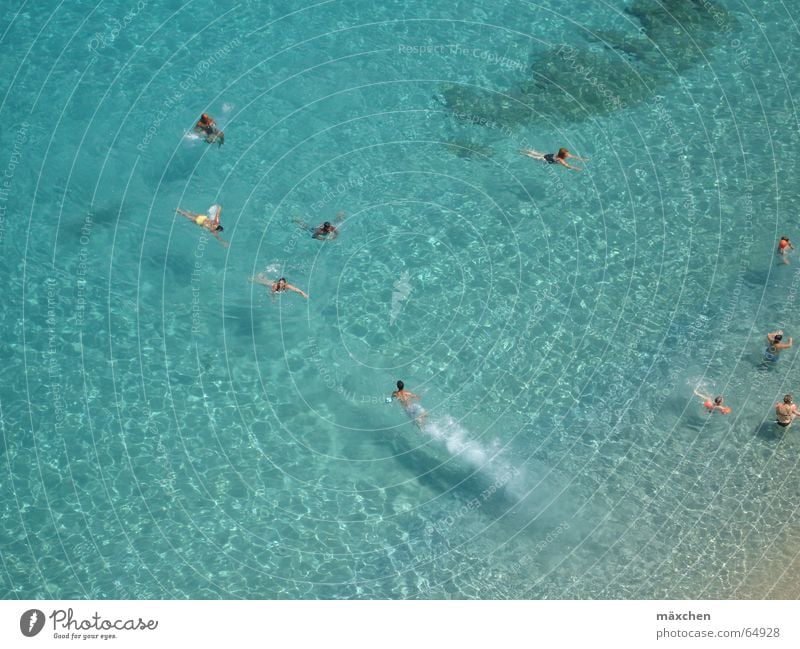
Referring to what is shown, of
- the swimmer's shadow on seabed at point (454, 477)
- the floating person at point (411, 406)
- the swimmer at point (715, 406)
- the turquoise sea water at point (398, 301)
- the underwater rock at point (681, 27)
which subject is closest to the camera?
the turquoise sea water at point (398, 301)

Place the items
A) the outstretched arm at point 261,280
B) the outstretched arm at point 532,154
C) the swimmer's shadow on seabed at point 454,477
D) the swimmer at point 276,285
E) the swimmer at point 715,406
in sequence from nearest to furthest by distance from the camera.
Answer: the swimmer's shadow on seabed at point 454,477 < the swimmer at point 715,406 < the swimmer at point 276,285 < the outstretched arm at point 261,280 < the outstretched arm at point 532,154

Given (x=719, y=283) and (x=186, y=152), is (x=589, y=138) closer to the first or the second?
(x=719, y=283)

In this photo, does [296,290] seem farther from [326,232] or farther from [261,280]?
[326,232]

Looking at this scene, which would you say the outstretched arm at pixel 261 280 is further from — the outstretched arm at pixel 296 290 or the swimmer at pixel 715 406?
the swimmer at pixel 715 406

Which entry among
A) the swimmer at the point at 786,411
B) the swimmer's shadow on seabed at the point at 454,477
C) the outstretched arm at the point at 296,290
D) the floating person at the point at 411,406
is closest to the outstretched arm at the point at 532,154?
the outstretched arm at the point at 296,290

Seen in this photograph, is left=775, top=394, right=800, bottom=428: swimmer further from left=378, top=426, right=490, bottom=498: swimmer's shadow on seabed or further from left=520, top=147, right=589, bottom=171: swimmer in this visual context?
left=520, top=147, right=589, bottom=171: swimmer

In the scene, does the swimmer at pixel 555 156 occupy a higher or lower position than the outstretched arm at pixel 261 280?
higher

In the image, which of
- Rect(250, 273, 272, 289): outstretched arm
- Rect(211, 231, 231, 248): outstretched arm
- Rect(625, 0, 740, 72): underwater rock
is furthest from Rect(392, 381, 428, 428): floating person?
Rect(625, 0, 740, 72): underwater rock
